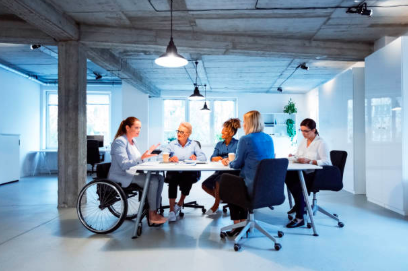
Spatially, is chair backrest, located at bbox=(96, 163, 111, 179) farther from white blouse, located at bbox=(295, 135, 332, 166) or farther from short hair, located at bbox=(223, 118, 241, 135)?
white blouse, located at bbox=(295, 135, 332, 166)

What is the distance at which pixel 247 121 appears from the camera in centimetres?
316

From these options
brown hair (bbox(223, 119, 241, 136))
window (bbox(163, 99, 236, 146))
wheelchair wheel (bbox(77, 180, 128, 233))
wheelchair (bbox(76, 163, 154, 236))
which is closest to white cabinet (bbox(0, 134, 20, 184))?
wheelchair (bbox(76, 163, 154, 236))

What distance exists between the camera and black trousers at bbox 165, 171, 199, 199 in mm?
4047

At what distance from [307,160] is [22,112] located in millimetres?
8561

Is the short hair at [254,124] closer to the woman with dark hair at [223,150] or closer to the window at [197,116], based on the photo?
the woman with dark hair at [223,150]

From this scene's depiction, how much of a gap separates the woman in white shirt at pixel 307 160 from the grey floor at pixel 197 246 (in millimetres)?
268

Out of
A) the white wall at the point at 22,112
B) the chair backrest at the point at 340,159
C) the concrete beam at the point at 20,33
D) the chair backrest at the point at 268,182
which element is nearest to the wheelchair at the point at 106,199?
the chair backrest at the point at 268,182

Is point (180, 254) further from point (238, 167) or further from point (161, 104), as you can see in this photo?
point (161, 104)

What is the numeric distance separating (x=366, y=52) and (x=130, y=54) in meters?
4.90

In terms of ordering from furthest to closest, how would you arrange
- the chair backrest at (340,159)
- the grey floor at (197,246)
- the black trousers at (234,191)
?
1. the chair backrest at (340,159)
2. the black trousers at (234,191)
3. the grey floor at (197,246)

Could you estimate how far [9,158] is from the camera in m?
7.45

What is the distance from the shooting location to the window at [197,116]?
38.3 feet

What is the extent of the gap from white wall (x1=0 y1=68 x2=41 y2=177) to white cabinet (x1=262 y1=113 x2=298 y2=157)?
8.05m

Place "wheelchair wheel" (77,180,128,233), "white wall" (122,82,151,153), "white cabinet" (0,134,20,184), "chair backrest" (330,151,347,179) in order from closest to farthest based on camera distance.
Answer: "wheelchair wheel" (77,180,128,233) → "chair backrest" (330,151,347,179) → "white cabinet" (0,134,20,184) → "white wall" (122,82,151,153)
